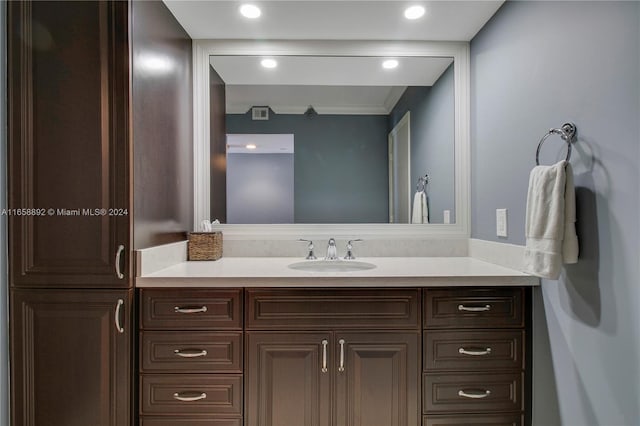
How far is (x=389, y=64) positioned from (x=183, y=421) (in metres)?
2.06

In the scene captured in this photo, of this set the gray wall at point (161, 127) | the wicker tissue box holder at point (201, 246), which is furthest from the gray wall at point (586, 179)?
the gray wall at point (161, 127)

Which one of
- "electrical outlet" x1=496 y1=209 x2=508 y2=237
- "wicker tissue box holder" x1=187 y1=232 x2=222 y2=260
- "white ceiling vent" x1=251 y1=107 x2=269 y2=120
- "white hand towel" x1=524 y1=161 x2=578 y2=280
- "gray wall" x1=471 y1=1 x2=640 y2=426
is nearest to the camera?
"gray wall" x1=471 y1=1 x2=640 y2=426

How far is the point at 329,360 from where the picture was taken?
4.36 ft

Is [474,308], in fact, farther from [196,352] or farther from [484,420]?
[196,352]

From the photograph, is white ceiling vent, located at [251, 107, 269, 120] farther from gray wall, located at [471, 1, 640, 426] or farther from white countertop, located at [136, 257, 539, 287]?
gray wall, located at [471, 1, 640, 426]

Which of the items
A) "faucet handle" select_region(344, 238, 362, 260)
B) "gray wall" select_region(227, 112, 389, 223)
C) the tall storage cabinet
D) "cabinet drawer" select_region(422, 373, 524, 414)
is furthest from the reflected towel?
the tall storage cabinet

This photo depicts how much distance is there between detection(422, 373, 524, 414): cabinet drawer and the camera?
1.34 meters

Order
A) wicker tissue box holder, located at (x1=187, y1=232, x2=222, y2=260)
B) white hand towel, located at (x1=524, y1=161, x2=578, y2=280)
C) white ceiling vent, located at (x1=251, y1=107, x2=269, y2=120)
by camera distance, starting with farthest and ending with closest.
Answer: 1. white ceiling vent, located at (x1=251, y1=107, x2=269, y2=120)
2. wicker tissue box holder, located at (x1=187, y1=232, x2=222, y2=260)
3. white hand towel, located at (x1=524, y1=161, x2=578, y2=280)

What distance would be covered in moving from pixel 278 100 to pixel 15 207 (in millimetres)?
1331

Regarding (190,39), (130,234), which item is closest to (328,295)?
(130,234)

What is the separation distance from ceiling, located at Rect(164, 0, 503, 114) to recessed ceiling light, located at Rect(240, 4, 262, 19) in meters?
0.03

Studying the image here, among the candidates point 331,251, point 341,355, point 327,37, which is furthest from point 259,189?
point 341,355

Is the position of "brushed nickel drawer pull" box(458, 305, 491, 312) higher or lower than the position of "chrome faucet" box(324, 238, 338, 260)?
lower

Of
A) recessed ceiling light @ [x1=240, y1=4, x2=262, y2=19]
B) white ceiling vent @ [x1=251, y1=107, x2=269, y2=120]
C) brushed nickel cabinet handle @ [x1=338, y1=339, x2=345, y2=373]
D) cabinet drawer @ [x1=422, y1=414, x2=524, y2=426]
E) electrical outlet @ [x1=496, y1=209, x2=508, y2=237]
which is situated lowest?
cabinet drawer @ [x1=422, y1=414, x2=524, y2=426]
